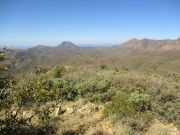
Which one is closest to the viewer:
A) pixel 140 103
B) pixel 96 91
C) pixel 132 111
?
pixel 132 111

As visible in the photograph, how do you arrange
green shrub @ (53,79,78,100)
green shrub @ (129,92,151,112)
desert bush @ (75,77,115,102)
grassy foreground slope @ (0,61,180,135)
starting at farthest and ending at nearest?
green shrub @ (53,79,78,100)
desert bush @ (75,77,115,102)
green shrub @ (129,92,151,112)
grassy foreground slope @ (0,61,180,135)

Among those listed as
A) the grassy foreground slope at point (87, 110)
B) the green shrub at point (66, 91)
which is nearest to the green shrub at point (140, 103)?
the grassy foreground slope at point (87, 110)

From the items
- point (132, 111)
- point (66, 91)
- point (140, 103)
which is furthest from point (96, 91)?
point (132, 111)

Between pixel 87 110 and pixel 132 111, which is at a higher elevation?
pixel 132 111

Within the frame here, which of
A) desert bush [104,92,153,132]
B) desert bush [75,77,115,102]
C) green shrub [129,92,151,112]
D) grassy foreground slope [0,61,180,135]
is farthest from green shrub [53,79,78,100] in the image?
green shrub [129,92,151,112]

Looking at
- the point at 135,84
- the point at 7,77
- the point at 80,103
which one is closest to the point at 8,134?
the point at 7,77

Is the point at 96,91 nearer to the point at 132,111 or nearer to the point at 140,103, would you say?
the point at 140,103

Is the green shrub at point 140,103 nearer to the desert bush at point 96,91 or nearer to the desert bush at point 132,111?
the desert bush at point 132,111

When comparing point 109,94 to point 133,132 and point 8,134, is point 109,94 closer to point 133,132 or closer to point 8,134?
point 133,132

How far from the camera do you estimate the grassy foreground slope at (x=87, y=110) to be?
6715 mm

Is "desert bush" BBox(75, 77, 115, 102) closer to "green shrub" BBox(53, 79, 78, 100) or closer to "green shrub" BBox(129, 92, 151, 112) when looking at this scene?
"green shrub" BBox(53, 79, 78, 100)

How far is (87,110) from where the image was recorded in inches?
420

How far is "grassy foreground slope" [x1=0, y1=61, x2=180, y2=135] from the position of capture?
6.71m

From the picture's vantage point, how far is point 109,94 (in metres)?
11.9
